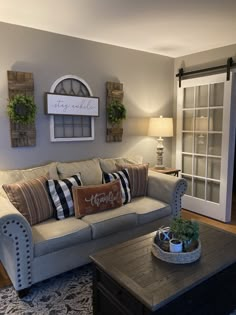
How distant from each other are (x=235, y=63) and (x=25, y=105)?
100.0 inches

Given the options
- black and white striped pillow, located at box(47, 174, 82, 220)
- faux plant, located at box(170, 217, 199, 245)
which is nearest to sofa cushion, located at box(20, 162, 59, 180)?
black and white striped pillow, located at box(47, 174, 82, 220)

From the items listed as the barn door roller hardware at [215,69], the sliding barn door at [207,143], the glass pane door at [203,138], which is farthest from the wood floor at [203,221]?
the barn door roller hardware at [215,69]

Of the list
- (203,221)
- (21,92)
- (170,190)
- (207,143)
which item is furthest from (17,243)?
(207,143)

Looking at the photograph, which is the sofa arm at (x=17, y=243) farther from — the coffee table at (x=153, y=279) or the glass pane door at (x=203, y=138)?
the glass pane door at (x=203, y=138)

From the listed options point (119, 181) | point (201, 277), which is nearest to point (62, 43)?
point (119, 181)

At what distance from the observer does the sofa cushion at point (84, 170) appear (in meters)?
2.83

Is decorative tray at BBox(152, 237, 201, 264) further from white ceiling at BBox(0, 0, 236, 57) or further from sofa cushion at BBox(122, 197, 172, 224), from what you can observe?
white ceiling at BBox(0, 0, 236, 57)

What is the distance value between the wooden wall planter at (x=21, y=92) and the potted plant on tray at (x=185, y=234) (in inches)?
72.1

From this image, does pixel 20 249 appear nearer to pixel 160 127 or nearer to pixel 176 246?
pixel 176 246

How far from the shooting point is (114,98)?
11.3 feet

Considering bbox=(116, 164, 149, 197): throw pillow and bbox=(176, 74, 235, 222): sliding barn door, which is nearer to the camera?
bbox=(116, 164, 149, 197): throw pillow

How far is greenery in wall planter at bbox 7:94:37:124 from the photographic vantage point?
264cm

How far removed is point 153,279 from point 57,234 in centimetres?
97

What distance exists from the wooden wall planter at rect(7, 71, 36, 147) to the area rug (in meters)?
1.40
